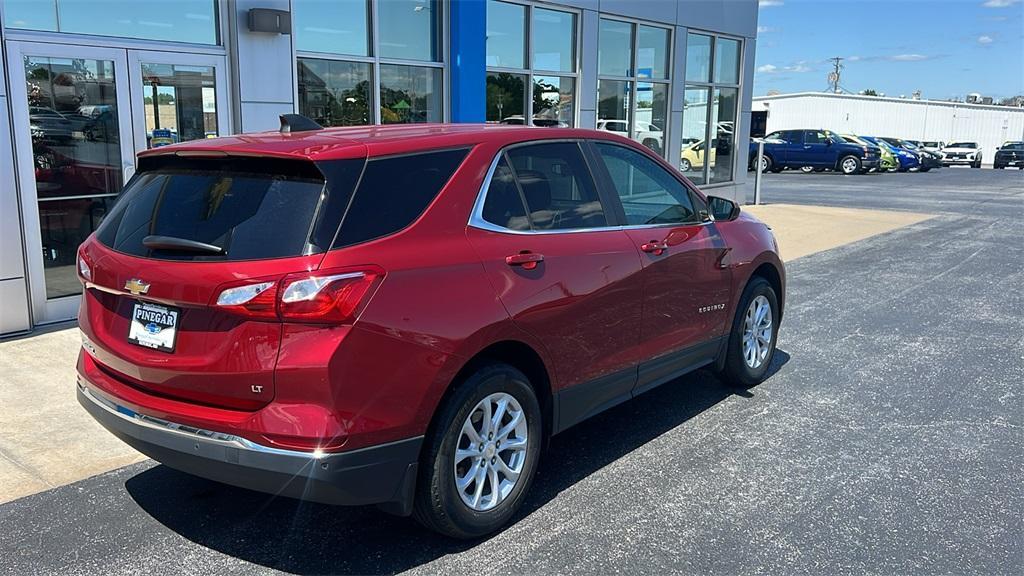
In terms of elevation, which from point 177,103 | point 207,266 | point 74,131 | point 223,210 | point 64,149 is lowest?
point 207,266

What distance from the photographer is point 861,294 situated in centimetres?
918

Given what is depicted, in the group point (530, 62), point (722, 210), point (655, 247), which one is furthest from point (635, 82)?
point (655, 247)

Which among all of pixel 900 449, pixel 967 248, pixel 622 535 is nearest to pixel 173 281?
pixel 622 535

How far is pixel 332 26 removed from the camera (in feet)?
31.6

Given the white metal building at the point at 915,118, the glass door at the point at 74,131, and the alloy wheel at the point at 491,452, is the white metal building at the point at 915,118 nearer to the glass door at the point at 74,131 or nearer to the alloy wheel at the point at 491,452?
the glass door at the point at 74,131

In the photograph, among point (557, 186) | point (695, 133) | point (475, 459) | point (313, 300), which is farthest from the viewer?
point (695, 133)

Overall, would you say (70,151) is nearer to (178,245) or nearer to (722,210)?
(178,245)

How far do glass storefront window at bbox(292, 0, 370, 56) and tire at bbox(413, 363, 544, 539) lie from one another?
665 centimetres

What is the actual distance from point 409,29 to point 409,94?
2.63 feet

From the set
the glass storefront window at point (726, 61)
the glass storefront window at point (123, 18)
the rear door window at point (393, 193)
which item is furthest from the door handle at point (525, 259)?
the glass storefront window at point (726, 61)

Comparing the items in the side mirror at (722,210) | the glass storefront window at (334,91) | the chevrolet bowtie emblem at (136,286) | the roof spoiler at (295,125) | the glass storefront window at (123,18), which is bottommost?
the chevrolet bowtie emblem at (136,286)

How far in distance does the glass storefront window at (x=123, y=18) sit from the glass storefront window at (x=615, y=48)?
727 cm

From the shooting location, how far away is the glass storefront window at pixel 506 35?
1191cm

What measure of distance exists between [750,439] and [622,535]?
4.88ft
